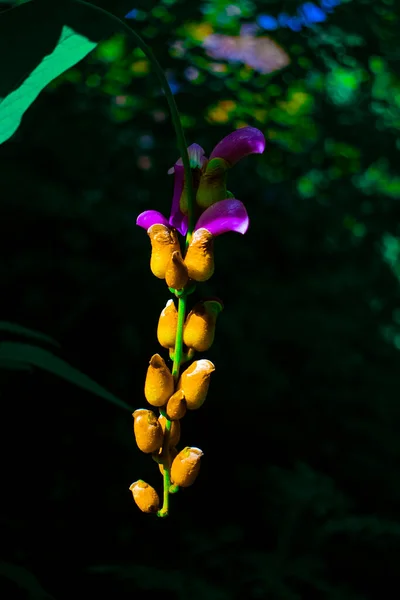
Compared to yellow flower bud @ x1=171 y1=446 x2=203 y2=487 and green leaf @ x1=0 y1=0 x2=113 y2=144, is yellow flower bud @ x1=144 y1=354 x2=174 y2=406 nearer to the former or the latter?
yellow flower bud @ x1=171 y1=446 x2=203 y2=487

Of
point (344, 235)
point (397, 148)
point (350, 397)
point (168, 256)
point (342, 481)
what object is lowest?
point (342, 481)

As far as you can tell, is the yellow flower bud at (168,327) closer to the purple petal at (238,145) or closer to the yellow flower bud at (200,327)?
the yellow flower bud at (200,327)

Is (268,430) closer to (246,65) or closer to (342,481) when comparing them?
(342,481)

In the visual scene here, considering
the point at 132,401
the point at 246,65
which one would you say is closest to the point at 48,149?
the point at 246,65

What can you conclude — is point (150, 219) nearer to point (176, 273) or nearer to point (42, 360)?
point (176, 273)

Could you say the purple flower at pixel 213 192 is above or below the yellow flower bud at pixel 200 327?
above

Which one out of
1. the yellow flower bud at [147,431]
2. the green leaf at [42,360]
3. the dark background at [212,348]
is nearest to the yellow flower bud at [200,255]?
the yellow flower bud at [147,431]
